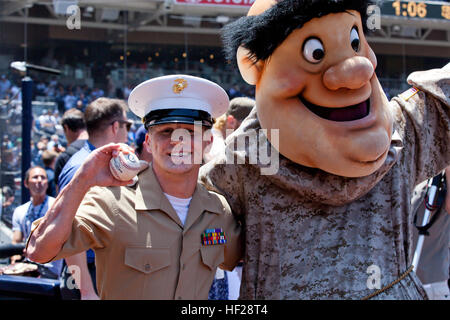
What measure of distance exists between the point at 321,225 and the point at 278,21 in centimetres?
84

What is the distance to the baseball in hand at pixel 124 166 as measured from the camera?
77.8 inches

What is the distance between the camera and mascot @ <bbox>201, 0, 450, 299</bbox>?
7.23 feet

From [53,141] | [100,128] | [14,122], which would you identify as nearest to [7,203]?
[14,122]

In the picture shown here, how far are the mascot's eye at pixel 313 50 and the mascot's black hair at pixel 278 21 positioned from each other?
3.0 inches

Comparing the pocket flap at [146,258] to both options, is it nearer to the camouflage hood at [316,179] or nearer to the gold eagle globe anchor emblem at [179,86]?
the camouflage hood at [316,179]

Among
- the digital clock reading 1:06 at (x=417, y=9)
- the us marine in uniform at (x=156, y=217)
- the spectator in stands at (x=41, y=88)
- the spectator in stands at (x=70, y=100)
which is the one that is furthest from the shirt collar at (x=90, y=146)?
the digital clock reading 1:06 at (x=417, y=9)

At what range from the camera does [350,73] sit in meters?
2.12

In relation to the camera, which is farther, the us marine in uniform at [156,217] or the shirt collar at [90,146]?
the shirt collar at [90,146]

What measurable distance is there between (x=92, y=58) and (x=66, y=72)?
2.80 ft

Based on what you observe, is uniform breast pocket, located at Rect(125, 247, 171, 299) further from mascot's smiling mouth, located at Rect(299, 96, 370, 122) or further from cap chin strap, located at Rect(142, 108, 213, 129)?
mascot's smiling mouth, located at Rect(299, 96, 370, 122)

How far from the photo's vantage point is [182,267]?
85.1 inches

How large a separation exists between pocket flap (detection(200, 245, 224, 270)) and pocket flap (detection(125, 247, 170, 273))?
155mm

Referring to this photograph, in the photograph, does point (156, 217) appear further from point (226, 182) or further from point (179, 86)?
point (179, 86)
